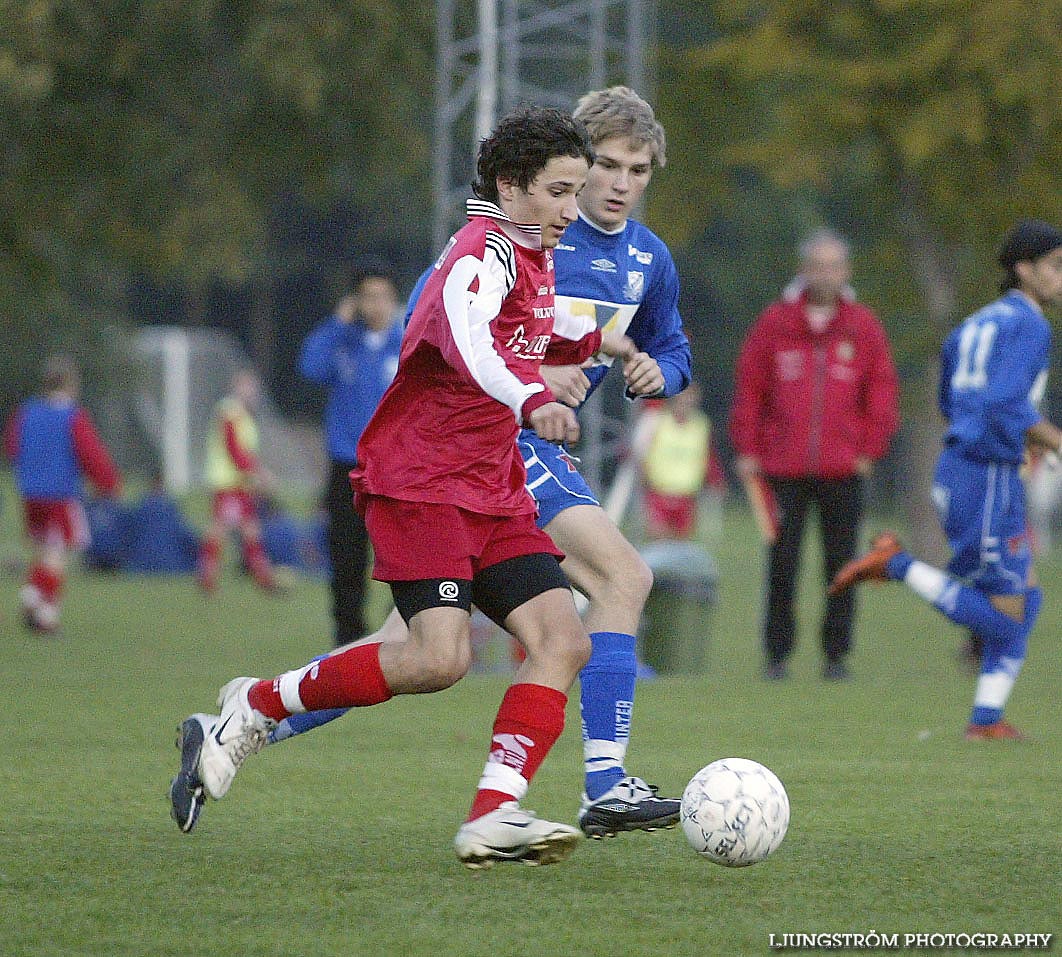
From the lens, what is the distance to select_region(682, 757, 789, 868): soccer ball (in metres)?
4.72

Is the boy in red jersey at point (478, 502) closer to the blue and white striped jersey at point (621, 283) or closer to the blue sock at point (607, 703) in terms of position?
the blue sock at point (607, 703)

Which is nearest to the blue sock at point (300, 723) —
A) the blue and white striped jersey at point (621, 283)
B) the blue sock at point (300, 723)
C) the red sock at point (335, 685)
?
the blue sock at point (300, 723)

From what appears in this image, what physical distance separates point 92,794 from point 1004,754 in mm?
3418

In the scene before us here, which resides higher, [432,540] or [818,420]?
[432,540]

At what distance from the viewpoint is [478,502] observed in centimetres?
487

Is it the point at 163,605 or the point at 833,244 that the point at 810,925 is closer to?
the point at 833,244

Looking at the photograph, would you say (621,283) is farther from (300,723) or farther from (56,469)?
(56,469)

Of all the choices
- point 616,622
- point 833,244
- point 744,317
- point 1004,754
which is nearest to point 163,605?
point 833,244

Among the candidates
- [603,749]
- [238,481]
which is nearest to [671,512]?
[238,481]

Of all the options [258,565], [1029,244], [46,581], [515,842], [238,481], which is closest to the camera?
[515,842]

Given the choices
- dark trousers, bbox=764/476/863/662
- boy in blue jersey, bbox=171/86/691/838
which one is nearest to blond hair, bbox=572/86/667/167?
boy in blue jersey, bbox=171/86/691/838

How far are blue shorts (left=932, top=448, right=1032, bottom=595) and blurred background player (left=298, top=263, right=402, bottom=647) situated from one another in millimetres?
3743

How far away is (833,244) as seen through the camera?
10.6m

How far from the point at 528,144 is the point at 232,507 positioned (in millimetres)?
14482
